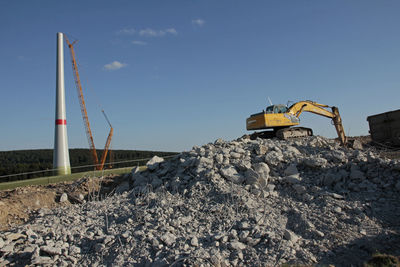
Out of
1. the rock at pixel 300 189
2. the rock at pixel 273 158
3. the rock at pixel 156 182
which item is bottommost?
the rock at pixel 300 189

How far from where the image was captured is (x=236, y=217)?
5996 mm

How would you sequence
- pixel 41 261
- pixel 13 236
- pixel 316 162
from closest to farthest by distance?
pixel 41 261 < pixel 13 236 < pixel 316 162

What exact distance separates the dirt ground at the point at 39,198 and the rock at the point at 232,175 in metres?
3.60

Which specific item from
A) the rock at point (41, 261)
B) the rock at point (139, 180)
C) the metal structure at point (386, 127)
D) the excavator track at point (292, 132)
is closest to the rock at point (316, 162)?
the rock at point (139, 180)

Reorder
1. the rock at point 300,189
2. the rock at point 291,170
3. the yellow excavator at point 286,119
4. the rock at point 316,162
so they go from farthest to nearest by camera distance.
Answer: the yellow excavator at point 286,119, the rock at point 316,162, the rock at point 291,170, the rock at point 300,189

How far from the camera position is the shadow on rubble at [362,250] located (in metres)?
4.82

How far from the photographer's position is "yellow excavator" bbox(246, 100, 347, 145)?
15609 millimetres

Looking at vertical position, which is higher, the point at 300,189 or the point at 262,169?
the point at 262,169

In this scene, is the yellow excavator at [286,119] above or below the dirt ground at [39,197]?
above

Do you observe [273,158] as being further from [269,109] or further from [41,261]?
[269,109]

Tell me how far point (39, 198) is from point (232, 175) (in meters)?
5.64

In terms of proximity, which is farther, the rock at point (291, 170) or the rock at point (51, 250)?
the rock at point (291, 170)

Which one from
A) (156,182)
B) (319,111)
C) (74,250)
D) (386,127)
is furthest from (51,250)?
(386,127)

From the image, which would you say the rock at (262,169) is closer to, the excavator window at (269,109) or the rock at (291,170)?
the rock at (291,170)
